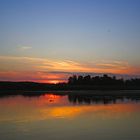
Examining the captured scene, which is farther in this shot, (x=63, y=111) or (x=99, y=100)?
(x=99, y=100)

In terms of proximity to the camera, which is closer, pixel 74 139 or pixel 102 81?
pixel 74 139

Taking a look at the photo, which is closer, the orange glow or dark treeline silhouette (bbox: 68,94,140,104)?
the orange glow

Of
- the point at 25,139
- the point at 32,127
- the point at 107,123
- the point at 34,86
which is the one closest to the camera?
the point at 25,139

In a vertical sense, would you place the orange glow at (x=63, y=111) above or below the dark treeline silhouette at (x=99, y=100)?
below

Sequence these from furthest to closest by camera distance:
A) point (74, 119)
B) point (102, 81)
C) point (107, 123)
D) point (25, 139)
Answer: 1. point (102, 81)
2. point (74, 119)
3. point (107, 123)
4. point (25, 139)

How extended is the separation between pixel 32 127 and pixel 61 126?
1.30 m

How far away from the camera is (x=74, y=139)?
36.1ft

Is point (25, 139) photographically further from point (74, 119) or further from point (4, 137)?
point (74, 119)

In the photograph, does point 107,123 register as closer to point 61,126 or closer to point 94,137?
point 61,126

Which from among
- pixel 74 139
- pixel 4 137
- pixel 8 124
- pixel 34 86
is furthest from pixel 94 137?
pixel 34 86

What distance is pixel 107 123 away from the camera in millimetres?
14758

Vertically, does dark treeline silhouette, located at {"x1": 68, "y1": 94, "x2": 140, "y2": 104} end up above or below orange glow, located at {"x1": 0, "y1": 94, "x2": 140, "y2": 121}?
above

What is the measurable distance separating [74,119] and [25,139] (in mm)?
5685

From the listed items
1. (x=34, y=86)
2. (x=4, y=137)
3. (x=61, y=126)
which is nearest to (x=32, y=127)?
(x=61, y=126)
